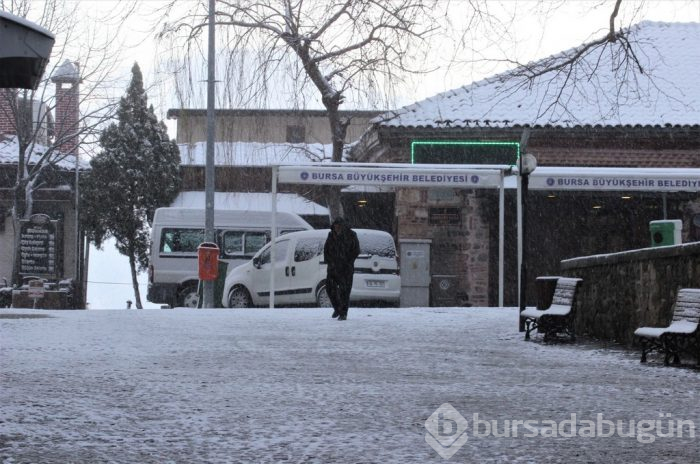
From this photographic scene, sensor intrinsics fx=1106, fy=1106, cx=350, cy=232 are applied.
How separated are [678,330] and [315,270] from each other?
11938mm

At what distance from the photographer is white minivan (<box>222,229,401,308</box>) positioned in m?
21.4

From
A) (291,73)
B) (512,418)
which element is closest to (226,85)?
(291,73)

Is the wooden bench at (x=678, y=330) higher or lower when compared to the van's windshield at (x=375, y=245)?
lower

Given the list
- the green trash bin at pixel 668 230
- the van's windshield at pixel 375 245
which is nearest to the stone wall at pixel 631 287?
the green trash bin at pixel 668 230

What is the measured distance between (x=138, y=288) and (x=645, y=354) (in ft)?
86.2

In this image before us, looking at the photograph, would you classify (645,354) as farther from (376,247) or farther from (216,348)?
(376,247)

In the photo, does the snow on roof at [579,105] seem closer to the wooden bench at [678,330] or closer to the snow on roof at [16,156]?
the snow on roof at [16,156]

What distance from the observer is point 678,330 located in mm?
10180

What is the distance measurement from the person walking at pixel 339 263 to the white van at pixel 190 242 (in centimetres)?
788

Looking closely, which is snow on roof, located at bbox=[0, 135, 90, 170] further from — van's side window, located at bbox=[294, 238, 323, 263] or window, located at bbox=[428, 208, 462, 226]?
van's side window, located at bbox=[294, 238, 323, 263]

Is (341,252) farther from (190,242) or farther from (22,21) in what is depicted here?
(22,21)

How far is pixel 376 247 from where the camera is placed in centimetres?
2145

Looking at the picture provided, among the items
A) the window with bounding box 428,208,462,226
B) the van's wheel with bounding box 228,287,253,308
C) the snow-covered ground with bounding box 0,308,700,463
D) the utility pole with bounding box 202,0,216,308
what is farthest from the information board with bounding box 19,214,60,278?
the snow-covered ground with bounding box 0,308,700,463

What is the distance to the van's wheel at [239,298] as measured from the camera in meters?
22.4
